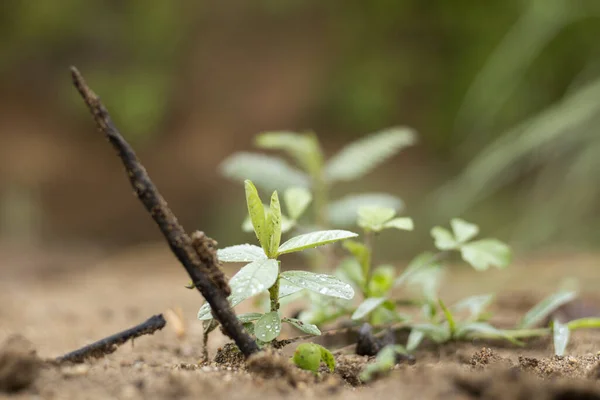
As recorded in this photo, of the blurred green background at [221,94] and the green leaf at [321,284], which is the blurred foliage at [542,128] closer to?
the blurred green background at [221,94]

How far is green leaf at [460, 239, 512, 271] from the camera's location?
816 millimetres

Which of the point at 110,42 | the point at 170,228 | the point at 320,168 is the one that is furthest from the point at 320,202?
the point at 110,42

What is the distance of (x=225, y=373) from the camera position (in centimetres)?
65

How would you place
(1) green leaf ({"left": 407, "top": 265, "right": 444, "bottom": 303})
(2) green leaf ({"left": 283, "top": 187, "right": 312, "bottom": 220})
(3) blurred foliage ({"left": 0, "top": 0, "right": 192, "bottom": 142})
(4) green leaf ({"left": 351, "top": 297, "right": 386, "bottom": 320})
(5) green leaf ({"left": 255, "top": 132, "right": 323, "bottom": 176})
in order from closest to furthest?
(4) green leaf ({"left": 351, "top": 297, "right": 386, "bottom": 320}) → (2) green leaf ({"left": 283, "top": 187, "right": 312, "bottom": 220}) → (1) green leaf ({"left": 407, "top": 265, "right": 444, "bottom": 303}) → (5) green leaf ({"left": 255, "top": 132, "right": 323, "bottom": 176}) → (3) blurred foliage ({"left": 0, "top": 0, "right": 192, "bottom": 142})

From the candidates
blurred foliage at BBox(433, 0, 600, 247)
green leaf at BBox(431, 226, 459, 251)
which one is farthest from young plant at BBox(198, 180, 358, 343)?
blurred foliage at BBox(433, 0, 600, 247)

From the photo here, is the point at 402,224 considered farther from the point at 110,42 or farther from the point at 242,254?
the point at 110,42

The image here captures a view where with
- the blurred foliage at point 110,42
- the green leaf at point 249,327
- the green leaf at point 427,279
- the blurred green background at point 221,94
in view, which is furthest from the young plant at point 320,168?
the blurred foliage at point 110,42

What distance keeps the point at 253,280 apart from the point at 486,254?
1.22 feet

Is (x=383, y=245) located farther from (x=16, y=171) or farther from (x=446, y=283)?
(x=16, y=171)

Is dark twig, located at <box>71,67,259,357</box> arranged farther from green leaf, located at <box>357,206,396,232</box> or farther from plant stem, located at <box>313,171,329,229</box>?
plant stem, located at <box>313,171,329,229</box>

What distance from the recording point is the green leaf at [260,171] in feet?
3.88

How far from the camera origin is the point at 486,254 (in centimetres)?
83

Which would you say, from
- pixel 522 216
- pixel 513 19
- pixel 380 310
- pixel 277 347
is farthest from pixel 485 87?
pixel 277 347

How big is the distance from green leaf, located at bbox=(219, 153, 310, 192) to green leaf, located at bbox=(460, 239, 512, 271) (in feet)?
1.52
